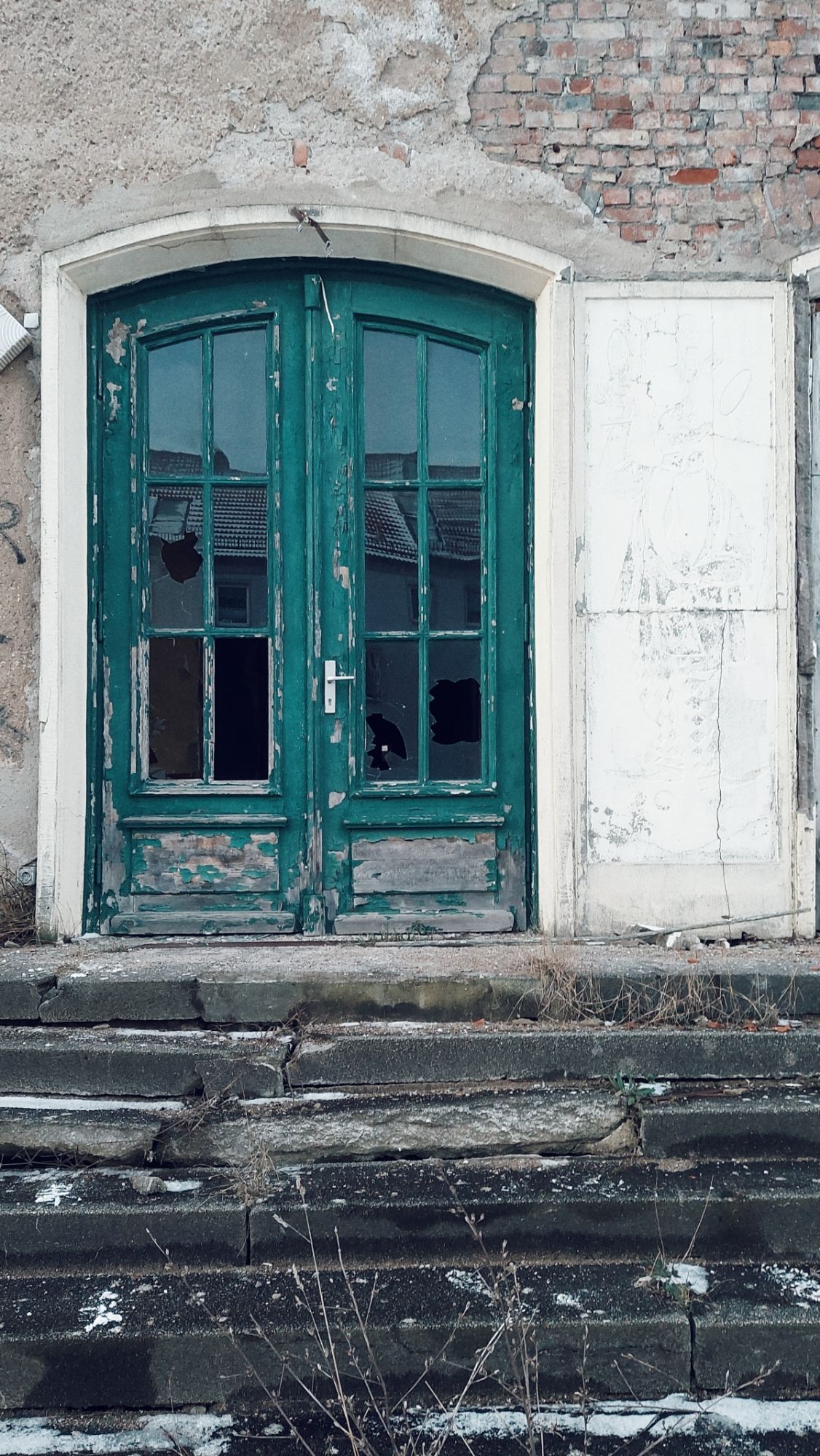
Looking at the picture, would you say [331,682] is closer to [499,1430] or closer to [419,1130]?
[419,1130]

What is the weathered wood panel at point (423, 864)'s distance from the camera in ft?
14.1

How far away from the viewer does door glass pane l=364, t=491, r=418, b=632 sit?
14.2 feet

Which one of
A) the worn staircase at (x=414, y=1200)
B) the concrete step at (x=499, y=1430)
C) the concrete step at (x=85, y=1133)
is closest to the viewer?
the concrete step at (x=499, y=1430)

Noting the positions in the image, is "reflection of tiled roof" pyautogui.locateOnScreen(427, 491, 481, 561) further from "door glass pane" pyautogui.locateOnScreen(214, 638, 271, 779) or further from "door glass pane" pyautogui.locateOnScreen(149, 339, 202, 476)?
"door glass pane" pyautogui.locateOnScreen(149, 339, 202, 476)

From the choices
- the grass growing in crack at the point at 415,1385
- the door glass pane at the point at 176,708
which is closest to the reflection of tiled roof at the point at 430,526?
the door glass pane at the point at 176,708

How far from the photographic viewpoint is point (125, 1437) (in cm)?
221

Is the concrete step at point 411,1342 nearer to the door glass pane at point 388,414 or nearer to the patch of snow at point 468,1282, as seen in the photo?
the patch of snow at point 468,1282

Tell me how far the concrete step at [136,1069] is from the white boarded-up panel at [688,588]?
60.7 inches

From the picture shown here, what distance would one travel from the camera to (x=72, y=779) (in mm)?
4105

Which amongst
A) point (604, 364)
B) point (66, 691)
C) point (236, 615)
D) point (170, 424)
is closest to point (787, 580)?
point (604, 364)

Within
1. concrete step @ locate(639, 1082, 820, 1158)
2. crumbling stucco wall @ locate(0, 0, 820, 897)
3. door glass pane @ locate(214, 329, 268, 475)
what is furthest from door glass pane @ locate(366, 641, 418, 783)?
concrete step @ locate(639, 1082, 820, 1158)

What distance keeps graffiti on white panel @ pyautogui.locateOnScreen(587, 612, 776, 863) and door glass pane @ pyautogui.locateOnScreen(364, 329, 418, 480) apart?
105 cm

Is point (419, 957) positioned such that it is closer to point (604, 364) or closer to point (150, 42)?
point (604, 364)

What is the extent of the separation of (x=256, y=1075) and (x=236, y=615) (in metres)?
1.94
